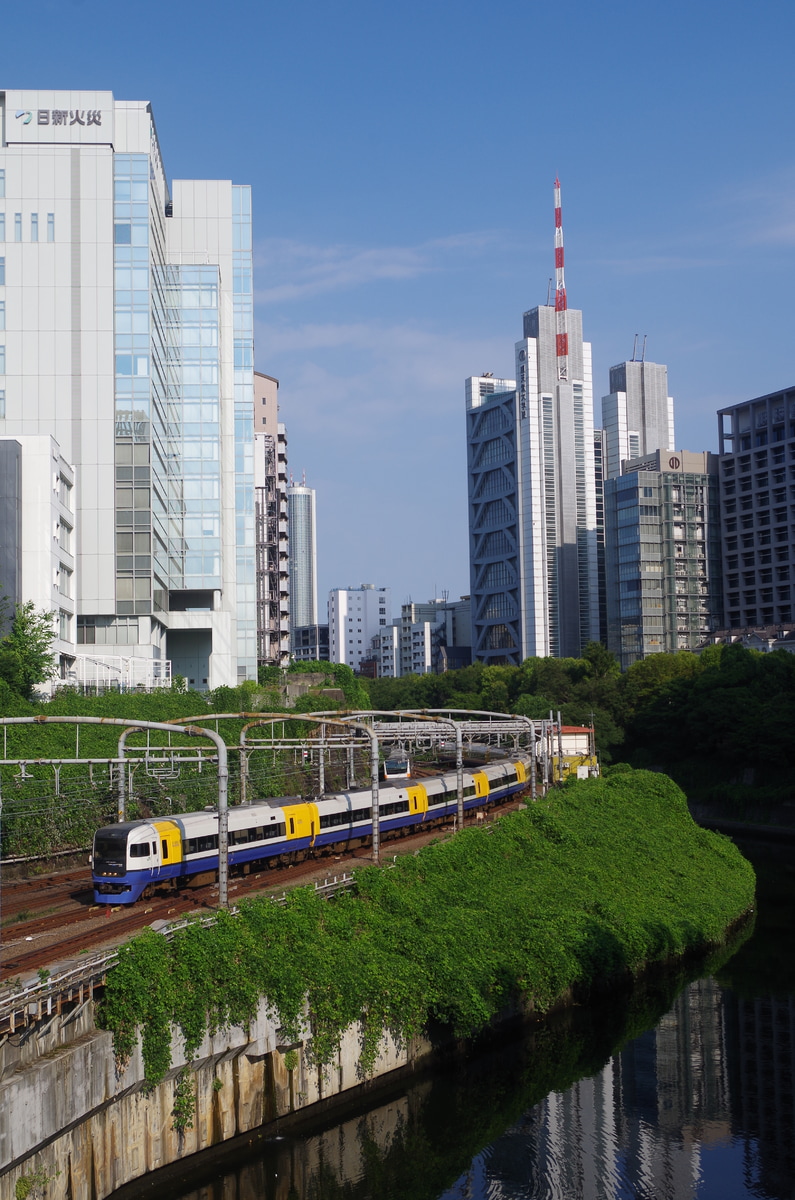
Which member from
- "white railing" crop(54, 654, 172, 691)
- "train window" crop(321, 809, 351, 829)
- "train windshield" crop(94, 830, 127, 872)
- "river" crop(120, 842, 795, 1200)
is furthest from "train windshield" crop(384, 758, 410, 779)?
"train windshield" crop(94, 830, 127, 872)

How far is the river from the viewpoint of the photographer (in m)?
25.9

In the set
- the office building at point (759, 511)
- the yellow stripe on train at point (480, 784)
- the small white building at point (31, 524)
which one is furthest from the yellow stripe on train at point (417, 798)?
the office building at point (759, 511)

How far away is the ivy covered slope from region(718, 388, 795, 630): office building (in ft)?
320

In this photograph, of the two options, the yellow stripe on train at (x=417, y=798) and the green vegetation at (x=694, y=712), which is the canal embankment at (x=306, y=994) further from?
the green vegetation at (x=694, y=712)

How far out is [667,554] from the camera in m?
153

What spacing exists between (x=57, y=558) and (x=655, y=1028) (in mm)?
44571

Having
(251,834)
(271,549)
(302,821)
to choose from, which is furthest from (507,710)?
(251,834)

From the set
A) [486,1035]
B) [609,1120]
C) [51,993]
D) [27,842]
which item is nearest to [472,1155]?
[609,1120]

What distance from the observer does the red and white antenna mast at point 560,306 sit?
171000mm

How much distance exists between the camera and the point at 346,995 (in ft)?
95.8

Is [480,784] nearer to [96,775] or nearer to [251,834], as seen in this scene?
[96,775]

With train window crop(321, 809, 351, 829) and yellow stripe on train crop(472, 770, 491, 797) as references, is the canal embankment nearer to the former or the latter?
train window crop(321, 809, 351, 829)

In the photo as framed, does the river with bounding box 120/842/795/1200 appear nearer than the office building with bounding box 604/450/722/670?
Yes

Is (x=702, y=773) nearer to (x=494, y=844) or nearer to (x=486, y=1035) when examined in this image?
(x=494, y=844)
